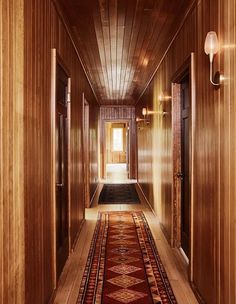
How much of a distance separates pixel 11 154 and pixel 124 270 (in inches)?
91.2

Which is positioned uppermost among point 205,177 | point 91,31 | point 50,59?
point 91,31

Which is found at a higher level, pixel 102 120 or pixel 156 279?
pixel 102 120

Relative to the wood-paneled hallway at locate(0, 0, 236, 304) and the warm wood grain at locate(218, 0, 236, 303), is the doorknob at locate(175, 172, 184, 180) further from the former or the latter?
the warm wood grain at locate(218, 0, 236, 303)

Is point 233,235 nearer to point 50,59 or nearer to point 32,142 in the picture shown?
point 32,142

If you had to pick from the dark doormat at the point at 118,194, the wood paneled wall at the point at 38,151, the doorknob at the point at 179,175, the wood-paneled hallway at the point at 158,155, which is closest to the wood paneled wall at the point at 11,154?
the wood-paneled hallway at the point at 158,155

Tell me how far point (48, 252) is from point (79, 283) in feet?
1.93

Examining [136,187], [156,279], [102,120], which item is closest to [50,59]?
[156,279]

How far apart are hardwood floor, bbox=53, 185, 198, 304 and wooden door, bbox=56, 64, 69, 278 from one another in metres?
0.12

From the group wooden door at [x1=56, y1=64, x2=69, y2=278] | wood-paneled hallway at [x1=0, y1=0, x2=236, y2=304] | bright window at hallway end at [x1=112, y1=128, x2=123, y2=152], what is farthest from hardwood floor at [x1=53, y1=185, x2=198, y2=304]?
bright window at hallway end at [x1=112, y1=128, x2=123, y2=152]

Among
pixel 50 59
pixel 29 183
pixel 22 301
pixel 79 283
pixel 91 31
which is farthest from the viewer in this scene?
pixel 91 31

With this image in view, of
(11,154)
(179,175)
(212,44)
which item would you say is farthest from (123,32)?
(11,154)

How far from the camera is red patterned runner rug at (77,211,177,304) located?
3.15 meters

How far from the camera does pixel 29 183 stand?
2.39m

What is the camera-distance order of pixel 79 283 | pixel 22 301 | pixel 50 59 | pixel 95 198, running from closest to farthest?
pixel 22 301 < pixel 50 59 < pixel 79 283 < pixel 95 198
